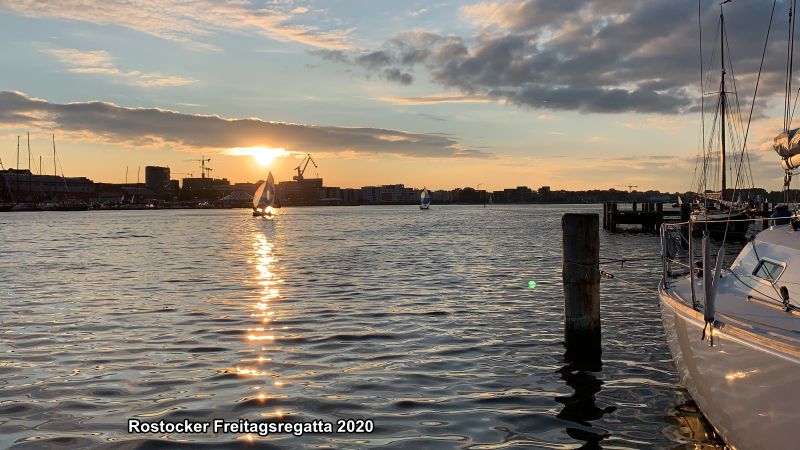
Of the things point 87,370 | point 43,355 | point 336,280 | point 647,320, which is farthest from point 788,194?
point 336,280

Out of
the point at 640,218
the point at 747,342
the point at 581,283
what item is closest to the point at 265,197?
the point at 640,218

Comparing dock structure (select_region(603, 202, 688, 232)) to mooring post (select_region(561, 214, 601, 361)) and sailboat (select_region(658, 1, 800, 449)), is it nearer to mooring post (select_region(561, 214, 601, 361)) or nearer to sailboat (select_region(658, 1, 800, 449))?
mooring post (select_region(561, 214, 601, 361))

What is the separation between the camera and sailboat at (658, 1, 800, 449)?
5.06 meters

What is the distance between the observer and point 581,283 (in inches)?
421

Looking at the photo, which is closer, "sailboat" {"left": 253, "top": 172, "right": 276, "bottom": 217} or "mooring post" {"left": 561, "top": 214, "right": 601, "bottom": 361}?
"mooring post" {"left": 561, "top": 214, "right": 601, "bottom": 361}

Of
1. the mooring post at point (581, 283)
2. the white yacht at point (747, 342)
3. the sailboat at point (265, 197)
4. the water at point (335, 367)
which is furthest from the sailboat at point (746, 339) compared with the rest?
the sailboat at point (265, 197)

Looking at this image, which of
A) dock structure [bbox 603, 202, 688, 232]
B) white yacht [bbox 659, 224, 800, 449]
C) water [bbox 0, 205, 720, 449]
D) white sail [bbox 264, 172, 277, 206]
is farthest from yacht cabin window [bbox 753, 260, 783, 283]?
white sail [bbox 264, 172, 277, 206]

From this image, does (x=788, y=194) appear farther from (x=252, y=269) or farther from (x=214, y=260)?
(x=214, y=260)

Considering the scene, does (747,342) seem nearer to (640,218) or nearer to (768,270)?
(768,270)

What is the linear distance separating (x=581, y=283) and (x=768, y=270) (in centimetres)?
271

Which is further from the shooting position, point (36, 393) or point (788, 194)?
point (788, 194)

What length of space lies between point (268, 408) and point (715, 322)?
5778 mm

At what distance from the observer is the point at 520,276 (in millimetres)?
25625

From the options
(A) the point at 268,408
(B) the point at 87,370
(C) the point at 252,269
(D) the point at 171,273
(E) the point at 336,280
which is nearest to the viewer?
(A) the point at 268,408
